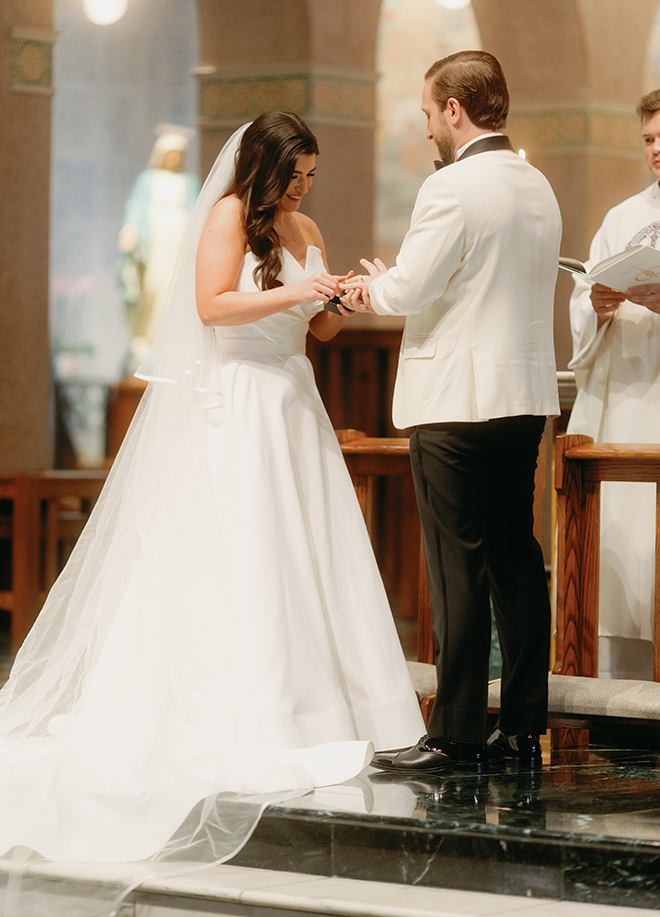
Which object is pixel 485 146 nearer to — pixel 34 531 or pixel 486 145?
pixel 486 145

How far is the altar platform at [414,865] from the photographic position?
108 inches

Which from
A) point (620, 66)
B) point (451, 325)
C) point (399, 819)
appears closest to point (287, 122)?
point (451, 325)

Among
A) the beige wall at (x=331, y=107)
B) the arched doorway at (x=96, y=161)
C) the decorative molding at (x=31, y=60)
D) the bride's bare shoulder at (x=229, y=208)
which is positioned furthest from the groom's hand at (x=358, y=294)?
the arched doorway at (x=96, y=161)

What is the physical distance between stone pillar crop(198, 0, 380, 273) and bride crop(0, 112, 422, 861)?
12.1ft

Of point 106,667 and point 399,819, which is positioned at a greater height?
point 106,667

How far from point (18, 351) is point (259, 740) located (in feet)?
14.3

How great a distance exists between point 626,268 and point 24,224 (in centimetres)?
438

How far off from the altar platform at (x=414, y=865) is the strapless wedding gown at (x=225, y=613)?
222 mm

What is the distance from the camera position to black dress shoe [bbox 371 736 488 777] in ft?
10.8

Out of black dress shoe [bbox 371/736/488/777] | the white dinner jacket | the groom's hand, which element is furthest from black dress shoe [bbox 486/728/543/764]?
the groom's hand

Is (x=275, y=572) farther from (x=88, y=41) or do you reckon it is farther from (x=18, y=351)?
(x=88, y=41)

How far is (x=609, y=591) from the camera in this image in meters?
4.43

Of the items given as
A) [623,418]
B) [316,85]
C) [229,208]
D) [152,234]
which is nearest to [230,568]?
[229,208]

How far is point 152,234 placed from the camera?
8938 mm
